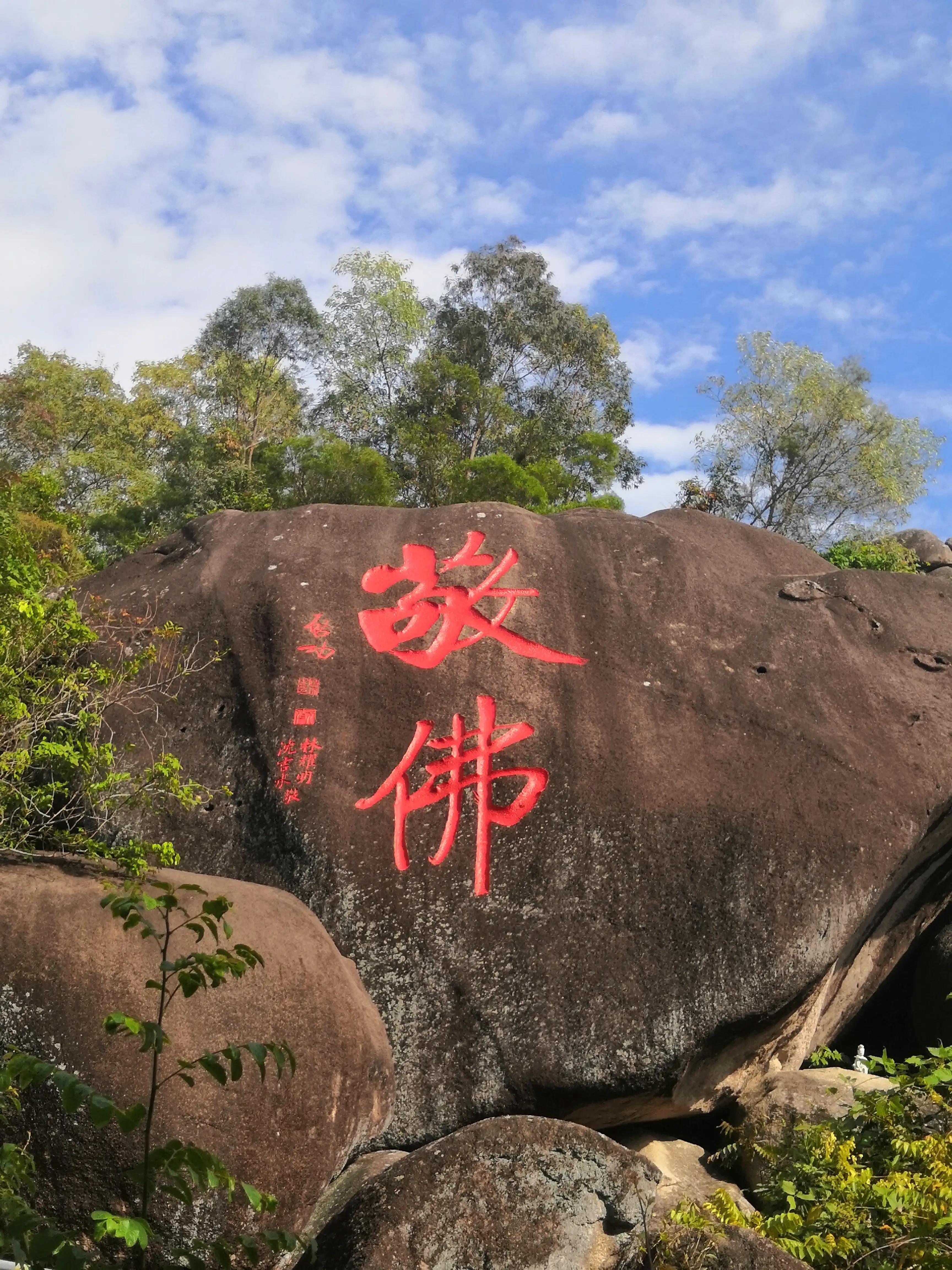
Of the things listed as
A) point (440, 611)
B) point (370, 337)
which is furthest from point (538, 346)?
point (440, 611)

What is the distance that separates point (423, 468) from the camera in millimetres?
→ 17250

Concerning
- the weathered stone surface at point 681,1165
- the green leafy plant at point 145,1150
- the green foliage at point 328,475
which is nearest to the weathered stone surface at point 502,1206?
the weathered stone surface at point 681,1165

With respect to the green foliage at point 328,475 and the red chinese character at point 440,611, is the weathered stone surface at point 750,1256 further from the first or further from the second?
the green foliage at point 328,475

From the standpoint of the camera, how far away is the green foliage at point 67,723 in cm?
509

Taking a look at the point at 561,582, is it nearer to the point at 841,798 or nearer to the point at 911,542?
the point at 841,798

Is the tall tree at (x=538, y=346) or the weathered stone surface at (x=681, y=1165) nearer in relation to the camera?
the weathered stone surface at (x=681, y=1165)

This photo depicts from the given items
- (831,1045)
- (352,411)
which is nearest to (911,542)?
(352,411)

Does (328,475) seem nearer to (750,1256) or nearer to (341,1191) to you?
(341,1191)

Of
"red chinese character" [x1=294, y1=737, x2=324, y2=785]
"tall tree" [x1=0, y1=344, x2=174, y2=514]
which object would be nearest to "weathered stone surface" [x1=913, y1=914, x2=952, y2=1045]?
"red chinese character" [x1=294, y1=737, x2=324, y2=785]

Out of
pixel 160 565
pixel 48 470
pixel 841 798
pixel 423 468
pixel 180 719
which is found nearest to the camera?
pixel 841 798

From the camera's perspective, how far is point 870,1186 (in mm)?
3598

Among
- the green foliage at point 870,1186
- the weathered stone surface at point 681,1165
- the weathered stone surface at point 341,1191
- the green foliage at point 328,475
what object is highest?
the green foliage at point 328,475

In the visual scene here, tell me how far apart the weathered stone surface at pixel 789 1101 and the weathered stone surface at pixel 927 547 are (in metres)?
13.7

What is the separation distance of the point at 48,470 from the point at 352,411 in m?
5.53
